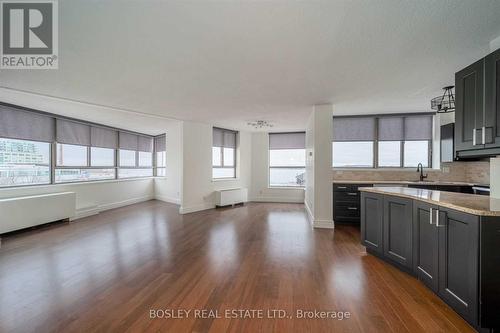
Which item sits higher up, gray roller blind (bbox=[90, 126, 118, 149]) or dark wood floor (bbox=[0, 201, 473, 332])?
gray roller blind (bbox=[90, 126, 118, 149])

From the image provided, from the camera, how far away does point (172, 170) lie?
23.8 feet

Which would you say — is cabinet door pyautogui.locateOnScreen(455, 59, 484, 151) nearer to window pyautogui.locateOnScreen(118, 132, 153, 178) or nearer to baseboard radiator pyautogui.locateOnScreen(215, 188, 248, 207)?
baseboard radiator pyautogui.locateOnScreen(215, 188, 248, 207)

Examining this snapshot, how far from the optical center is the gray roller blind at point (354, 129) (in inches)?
216

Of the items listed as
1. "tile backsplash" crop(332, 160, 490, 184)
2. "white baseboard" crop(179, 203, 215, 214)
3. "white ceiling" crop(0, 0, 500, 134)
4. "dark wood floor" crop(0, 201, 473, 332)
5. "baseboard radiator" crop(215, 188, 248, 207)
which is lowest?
"dark wood floor" crop(0, 201, 473, 332)

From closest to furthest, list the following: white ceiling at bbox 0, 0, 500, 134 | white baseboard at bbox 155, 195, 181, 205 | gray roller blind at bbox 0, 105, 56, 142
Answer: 1. white ceiling at bbox 0, 0, 500, 134
2. gray roller blind at bbox 0, 105, 56, 142
3. white baseboard at bbox 155, 195, 181, 205

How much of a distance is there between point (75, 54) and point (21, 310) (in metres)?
2.64

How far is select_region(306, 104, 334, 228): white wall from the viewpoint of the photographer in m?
4.38

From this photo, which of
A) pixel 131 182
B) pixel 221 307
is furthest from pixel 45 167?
pixel 221 307

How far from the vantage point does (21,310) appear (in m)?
1.89

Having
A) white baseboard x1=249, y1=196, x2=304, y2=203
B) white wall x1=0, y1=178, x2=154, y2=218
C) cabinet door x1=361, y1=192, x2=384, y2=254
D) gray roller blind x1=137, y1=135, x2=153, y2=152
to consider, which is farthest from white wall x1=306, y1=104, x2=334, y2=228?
gray roller blind x1=137, y1=135, x2=153, y2=152

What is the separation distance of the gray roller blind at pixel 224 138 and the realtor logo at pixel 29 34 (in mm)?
4437

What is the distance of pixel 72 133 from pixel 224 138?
416cm

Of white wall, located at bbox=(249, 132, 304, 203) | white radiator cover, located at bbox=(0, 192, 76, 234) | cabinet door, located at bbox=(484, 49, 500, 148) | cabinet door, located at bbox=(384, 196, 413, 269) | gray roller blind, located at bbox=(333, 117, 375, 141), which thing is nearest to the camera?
cabinet door, located at bbox=(484, 49, 500, 148)

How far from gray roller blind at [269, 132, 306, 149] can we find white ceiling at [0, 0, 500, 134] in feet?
10.9
